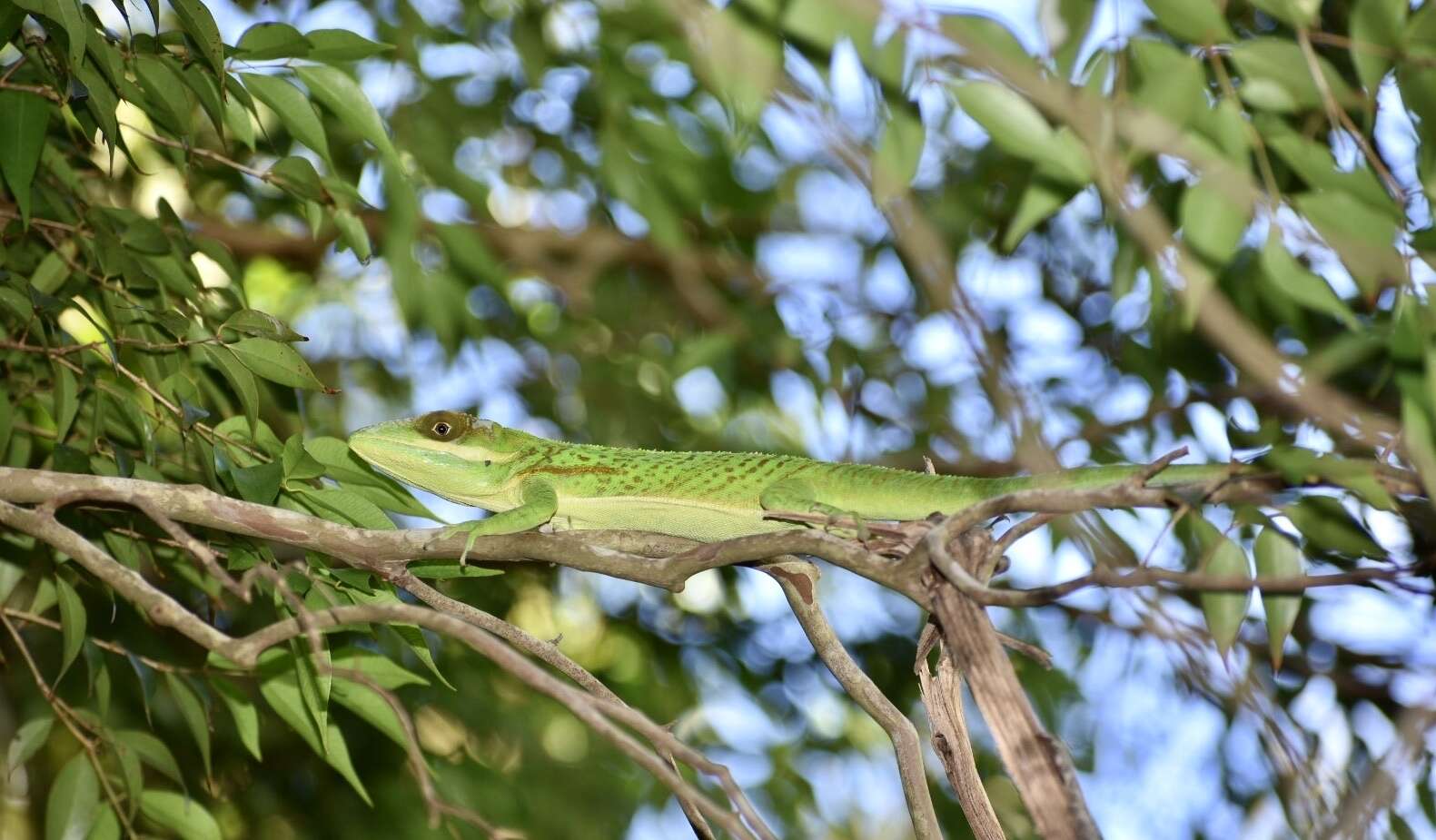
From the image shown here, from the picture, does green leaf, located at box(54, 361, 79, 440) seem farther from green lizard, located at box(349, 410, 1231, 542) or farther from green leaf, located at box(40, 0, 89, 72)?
green lizard, located at box(349, 410, 1231, 542)

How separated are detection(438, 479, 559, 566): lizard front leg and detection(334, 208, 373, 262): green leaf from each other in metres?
0.82

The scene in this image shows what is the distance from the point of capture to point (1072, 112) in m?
2.12

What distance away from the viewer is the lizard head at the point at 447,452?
4.65 m

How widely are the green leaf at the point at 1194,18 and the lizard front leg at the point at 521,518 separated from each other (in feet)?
6.82

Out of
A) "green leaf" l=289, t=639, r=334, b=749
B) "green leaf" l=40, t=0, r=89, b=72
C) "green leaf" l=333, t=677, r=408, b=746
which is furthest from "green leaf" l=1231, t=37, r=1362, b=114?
"green leaf" l=333, t=677, r=408, b=746

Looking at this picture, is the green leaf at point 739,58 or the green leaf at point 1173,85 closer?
the green leaf at point 739,58

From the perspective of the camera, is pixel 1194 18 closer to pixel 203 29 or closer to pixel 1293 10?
pixel 1293 10

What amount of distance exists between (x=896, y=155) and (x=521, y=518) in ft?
6.32

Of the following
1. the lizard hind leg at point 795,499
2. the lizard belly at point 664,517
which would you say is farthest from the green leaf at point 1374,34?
the lizard belly at point 664,517

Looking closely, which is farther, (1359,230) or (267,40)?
(267,40)

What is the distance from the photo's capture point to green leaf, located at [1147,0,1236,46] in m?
2.73

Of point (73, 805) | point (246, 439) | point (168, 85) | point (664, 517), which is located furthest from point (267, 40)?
point (73, 805)

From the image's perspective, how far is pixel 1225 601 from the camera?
120 inches

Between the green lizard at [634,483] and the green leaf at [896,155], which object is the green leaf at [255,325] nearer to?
the green lizard at [634,483]
